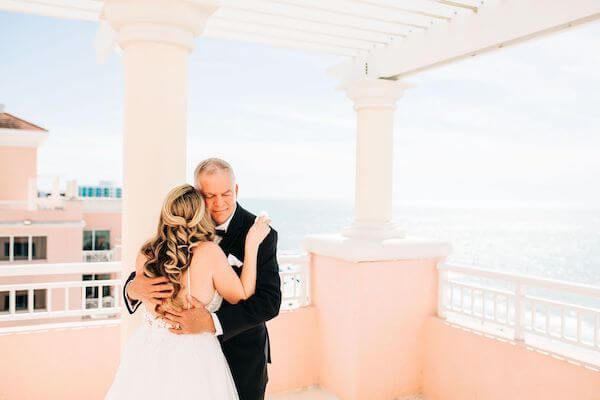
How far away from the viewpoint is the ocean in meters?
53.4

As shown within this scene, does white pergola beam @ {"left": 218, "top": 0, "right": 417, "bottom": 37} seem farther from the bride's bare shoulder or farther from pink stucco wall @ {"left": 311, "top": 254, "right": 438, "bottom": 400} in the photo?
pink stucco wall @ {"left": 311, "top": 254, "right": 438, "bottom": 400}

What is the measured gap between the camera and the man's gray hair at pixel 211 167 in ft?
8.05

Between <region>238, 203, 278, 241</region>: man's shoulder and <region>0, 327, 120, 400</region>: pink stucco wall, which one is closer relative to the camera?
<region>238, 203, 278, 241</region>: man's shoulder

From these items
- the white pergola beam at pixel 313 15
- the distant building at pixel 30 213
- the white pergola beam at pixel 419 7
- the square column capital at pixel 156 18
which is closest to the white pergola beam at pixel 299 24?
the white pergola beam at pixel 313 15

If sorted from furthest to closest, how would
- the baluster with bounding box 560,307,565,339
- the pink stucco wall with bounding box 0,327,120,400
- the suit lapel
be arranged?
the pink stucco wall with bounding box 0,327,120,400 → the baluster with bounding box 560,307,565,339 → the suit lapel

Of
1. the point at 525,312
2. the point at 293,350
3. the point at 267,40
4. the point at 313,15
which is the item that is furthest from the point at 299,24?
the point at 293,350

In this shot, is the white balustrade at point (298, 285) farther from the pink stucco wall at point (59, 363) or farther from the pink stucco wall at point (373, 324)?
the pink stucco wall at point (59, 363)

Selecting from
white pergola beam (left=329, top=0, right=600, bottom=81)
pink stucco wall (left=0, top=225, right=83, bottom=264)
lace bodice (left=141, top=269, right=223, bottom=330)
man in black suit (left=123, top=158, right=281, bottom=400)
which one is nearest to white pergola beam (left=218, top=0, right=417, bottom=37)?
white pergola beam (left=329, top=0, right=600, bottom=81)

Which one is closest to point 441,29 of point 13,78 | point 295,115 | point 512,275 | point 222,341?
point 512,275

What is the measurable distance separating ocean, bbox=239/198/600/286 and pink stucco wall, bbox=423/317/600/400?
1487 inches

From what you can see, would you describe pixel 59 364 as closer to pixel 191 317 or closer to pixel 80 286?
pixel 80 286

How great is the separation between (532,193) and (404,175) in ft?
59.3

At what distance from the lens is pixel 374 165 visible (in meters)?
5.22

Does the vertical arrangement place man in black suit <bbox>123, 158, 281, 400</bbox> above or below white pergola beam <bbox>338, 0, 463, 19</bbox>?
below
